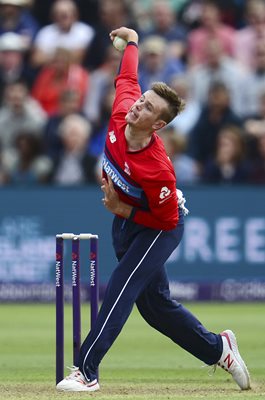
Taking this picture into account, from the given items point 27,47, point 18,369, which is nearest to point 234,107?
point 27,47

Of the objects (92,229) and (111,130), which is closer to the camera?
(111,130)

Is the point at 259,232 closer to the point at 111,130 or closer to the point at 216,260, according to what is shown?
the point at 216,260

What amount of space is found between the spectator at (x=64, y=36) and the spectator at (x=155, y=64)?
86cm

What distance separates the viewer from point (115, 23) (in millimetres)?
15766

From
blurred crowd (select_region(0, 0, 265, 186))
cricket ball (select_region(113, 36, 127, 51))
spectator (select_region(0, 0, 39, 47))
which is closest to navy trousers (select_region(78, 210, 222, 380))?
cricket ball (select_region(113, 36, 127, 51))

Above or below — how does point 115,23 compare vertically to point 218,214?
above

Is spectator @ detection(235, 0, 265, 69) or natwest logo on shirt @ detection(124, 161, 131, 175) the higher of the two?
spectator @ detection(235, 0, 265, 69)

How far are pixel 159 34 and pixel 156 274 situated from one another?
29.2ft

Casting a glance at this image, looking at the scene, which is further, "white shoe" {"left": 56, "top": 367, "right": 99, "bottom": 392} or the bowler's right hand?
the bowler's right hand

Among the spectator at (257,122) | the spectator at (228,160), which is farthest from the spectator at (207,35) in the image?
the spectator at (228,160)

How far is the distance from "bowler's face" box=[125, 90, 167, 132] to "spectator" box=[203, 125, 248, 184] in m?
7.15

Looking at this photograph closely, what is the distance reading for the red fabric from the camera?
15.2 metres

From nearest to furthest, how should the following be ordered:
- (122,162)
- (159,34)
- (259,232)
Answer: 1. (122,162)
2. (259,232)
3. (159,34)

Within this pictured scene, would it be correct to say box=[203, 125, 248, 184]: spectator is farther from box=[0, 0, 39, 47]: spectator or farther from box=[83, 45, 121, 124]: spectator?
box=[0, 0, 39, 47]: spectator
